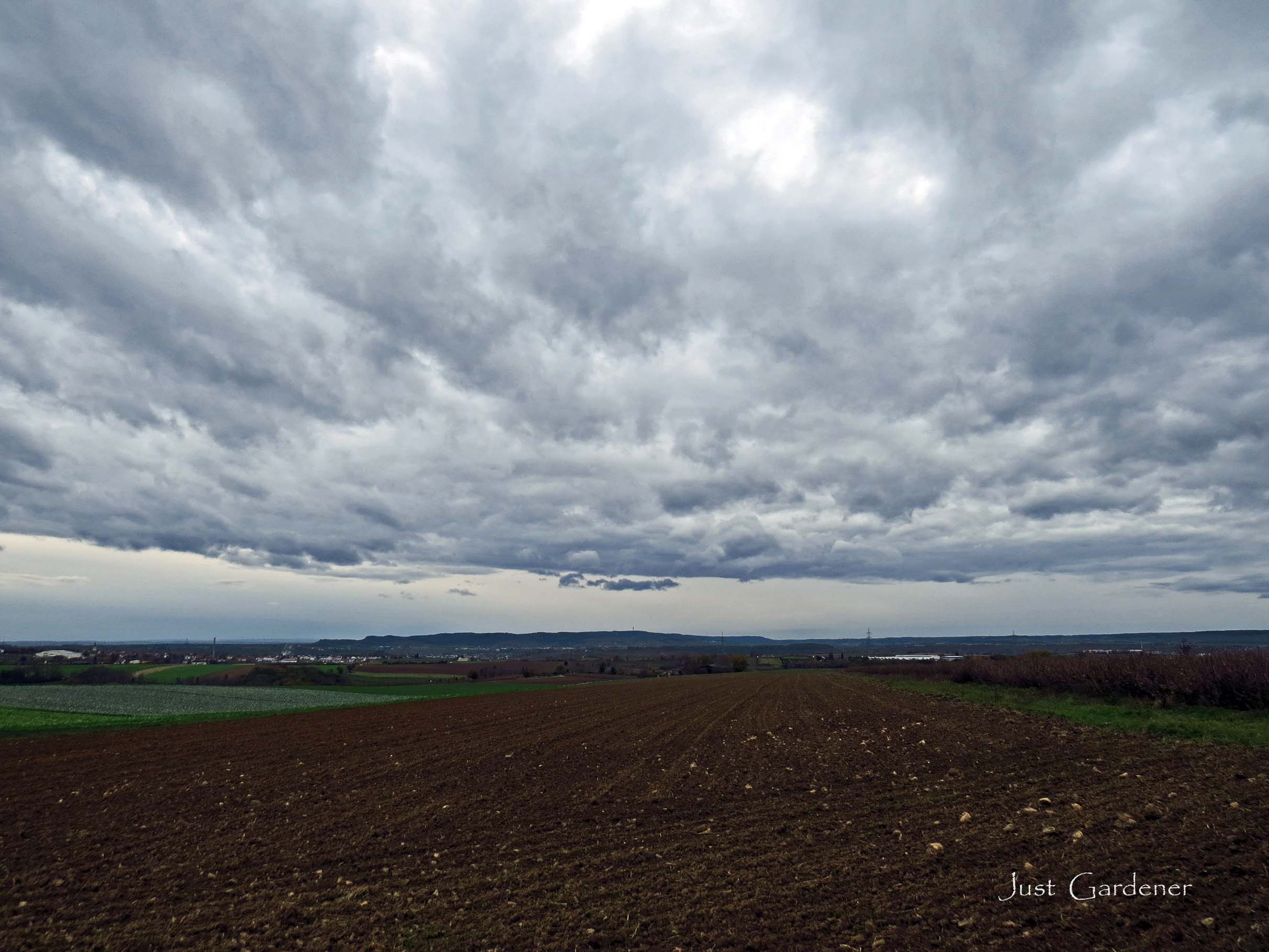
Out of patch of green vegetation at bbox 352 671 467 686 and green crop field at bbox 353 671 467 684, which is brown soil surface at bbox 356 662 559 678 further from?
patch of green vegetation at bbox 352 671 467 686

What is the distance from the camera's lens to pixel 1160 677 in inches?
1480

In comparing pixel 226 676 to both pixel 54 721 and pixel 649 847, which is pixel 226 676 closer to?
pixel 54 721

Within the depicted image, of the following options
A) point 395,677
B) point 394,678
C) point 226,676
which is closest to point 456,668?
point 395,677

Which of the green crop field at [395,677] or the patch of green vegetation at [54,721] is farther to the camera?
the green crop field at [395,677]

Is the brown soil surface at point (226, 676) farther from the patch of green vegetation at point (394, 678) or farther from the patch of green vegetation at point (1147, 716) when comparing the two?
the patch of green vegetation at point (1147, 716)

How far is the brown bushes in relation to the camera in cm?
3188

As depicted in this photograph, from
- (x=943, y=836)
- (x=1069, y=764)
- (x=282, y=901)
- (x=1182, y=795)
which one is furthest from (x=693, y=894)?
(x=1069, y=764)

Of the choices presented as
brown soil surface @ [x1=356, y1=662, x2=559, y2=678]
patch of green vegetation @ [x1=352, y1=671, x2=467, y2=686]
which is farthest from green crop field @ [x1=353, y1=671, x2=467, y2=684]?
brown soil surface @ [x1=356, y1=662, x2=559, y2=678]

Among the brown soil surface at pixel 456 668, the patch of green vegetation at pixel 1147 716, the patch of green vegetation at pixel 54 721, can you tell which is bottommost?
the brown soil surface at pixel 456 668

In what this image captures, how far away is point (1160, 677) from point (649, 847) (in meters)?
38.0

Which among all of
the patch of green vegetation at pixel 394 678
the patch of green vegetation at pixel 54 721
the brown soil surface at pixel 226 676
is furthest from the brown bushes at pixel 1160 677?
the brown soil surface at pixel 226 676

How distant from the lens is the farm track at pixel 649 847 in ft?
29.0

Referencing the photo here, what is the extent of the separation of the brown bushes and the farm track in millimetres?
13634

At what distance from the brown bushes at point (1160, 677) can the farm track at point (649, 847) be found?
13634 millimetres
